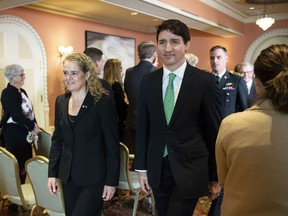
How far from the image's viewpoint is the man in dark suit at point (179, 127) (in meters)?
1.57

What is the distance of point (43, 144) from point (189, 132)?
Answer: 2158mm

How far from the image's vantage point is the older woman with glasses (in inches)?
126

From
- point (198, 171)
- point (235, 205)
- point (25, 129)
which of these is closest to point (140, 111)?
point (198, 171)

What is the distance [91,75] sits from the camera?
73.8 inches

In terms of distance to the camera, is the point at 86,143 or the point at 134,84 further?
the point at 134,84

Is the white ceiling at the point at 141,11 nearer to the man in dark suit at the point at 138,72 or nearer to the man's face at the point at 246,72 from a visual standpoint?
the man in dark suit at the point at 138,72

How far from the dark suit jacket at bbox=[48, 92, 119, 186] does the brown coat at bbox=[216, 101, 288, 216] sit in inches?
32.8

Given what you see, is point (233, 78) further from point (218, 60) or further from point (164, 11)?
point (164, 11)

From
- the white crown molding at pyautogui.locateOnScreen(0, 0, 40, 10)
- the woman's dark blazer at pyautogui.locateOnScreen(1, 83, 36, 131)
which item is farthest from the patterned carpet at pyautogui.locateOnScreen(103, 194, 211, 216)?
the white crown molding at pyautogui.locateOnScreen(0, 0, 40, 10)

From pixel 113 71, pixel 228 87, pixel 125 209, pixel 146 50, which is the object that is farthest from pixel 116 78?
pixel 125 209

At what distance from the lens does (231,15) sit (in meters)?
7.39

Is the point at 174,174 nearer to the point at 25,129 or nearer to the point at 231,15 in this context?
the point at 25,129

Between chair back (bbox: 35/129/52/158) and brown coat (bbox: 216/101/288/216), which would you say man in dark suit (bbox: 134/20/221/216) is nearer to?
brown coat (bbox: 216/101/288/216)

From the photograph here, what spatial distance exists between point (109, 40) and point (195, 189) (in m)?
5.48
